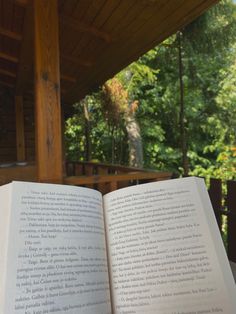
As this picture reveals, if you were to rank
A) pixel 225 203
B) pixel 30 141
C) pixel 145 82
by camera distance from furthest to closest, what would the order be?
pixel 145 82, pixel 30 141, pixel 225 203

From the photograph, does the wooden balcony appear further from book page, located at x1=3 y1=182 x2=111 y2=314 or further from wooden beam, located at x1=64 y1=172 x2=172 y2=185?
book page, located at x1=3 y1=182 x2=111 y2=314

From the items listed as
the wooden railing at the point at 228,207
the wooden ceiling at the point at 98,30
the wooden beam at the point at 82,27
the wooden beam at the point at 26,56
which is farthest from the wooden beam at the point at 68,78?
the wooden railing at the point at 228,207

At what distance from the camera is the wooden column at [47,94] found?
115 inches

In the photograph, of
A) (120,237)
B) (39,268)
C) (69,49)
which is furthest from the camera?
(69,49)

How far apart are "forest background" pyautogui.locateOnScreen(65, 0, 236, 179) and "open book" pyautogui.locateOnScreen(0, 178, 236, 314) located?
8752 mm

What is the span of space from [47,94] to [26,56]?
2.45 m

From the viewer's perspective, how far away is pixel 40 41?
298 cm

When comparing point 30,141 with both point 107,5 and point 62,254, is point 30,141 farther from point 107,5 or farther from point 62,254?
point 62,254

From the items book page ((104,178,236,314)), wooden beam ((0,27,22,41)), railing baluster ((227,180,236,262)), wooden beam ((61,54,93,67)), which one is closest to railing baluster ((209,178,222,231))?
railing baluster ((227,180,236,262))

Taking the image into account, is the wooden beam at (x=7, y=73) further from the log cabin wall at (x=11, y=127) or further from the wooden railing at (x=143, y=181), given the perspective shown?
the wooden railing at (x=143, y=181)

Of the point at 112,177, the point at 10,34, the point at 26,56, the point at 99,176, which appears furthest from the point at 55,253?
the point at 26,56

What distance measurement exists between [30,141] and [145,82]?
22.2 feet

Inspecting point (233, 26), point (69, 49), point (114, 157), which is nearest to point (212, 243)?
point (69, 49)

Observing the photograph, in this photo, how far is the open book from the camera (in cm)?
89
